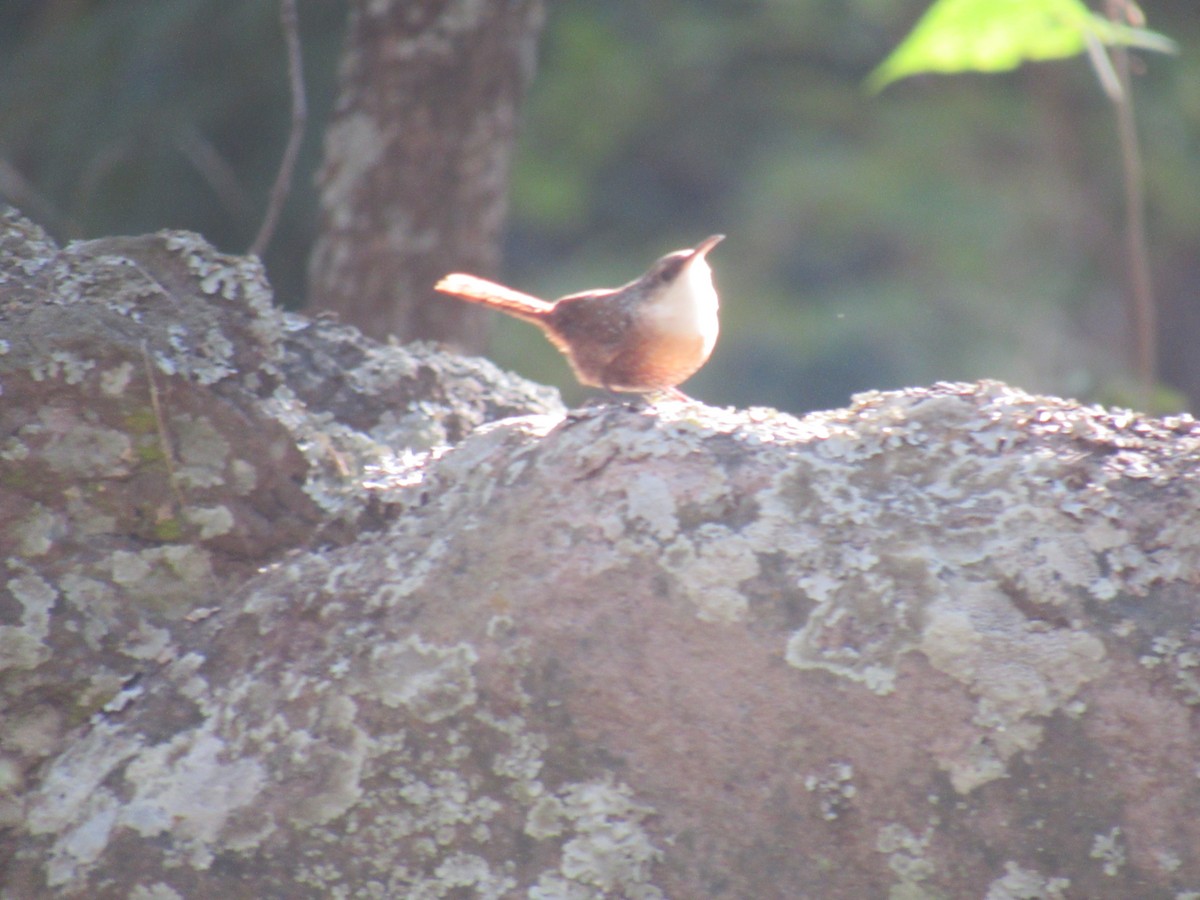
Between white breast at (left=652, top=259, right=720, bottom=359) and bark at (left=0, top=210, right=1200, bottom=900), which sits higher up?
white breast at (left=652, top=259, right=720, bottom=359)

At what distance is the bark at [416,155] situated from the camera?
3.57 m

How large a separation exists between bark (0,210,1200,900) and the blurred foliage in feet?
16.7

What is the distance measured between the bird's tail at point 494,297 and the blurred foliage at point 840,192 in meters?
4.09

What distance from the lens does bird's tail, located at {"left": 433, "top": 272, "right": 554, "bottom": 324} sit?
2590 millimetres

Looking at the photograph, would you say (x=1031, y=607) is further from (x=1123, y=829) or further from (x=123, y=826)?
(x=123, y=826)

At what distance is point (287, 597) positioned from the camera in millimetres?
1658

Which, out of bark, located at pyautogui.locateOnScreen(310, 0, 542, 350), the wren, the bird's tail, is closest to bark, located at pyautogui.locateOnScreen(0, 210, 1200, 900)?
the wren

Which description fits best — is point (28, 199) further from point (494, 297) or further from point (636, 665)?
point (636, 665)

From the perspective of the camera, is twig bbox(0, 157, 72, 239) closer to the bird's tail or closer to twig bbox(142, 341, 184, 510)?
the bird's tail

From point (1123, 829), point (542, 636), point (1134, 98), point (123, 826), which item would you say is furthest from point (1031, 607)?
point (1134, 98)

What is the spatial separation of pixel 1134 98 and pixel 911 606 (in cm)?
621

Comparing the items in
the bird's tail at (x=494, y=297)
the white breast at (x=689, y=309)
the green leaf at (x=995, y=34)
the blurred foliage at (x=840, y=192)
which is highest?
the green leaf at (x=995, y=34)

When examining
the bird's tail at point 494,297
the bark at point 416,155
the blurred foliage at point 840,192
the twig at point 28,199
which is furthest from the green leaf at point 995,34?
the blurred foliage at point 840,192

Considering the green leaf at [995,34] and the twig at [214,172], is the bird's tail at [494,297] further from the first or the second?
the twig at [214,172]
